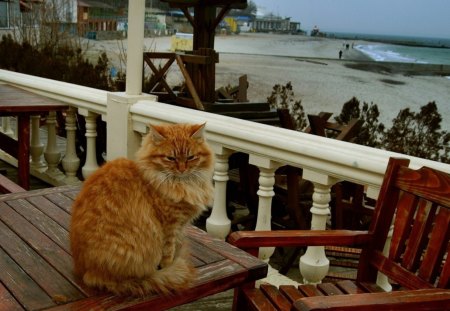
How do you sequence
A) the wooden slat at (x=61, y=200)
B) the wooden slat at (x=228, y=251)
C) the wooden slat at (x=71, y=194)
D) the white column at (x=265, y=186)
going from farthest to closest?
1. the white column at (x=265, y=186)
2. the wooden slat at (x=71, y=194)
3. the wooden slat at (x=61, y=200)
4. the wooden slat at (x=228, y=251)

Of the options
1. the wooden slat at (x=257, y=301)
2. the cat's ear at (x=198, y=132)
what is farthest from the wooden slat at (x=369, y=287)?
the cat's ear at (x=198, y=132)

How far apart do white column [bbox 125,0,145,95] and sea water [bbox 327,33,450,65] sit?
94.6 ft

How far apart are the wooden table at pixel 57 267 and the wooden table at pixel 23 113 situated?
172 cm

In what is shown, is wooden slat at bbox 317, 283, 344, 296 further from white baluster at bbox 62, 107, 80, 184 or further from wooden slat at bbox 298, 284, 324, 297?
white baluster at bbox 62, 107, 80, 184

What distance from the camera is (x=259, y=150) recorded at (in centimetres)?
286

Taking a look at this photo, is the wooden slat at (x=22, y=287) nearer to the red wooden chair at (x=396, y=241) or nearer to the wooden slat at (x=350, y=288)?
the red wooden chair at (x=396, y=241)

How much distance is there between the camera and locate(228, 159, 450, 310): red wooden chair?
198 cm

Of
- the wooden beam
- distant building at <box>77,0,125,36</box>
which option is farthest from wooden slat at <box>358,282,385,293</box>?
distant building at <box>77,0,125,36</box>

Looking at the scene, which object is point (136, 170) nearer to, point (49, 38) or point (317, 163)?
point (317, 163)

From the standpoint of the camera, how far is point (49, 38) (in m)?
13.4

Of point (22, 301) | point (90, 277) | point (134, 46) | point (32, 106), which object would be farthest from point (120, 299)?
point (32, 106)

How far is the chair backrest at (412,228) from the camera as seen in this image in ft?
6.47

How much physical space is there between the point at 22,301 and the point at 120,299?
29cm

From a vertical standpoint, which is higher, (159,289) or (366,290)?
(159,289)
